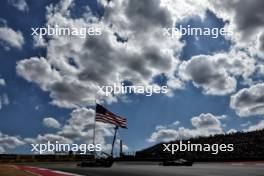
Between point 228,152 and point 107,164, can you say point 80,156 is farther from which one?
point 107,164

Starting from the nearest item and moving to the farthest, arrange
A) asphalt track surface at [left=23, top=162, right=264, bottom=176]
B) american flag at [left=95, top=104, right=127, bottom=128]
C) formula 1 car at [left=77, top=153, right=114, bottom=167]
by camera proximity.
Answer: asphalt track surface at [left=23, top=162, right=264, bottom=176]
formula 1 car at [left=77, top=153, right=114, bottom=167]
american flag at [left=95, top=104, right=127, bottom=128]

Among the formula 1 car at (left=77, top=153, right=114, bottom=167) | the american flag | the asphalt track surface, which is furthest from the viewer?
the american flag

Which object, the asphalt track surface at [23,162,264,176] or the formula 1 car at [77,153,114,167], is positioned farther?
the formula 1 car at [77,153,114,167]

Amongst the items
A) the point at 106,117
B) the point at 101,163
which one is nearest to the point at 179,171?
the point at 101,163

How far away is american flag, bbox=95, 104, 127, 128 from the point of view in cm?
3947

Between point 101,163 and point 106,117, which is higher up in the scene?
point 106,117

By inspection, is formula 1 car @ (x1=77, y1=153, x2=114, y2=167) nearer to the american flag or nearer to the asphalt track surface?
the asphalt track surface

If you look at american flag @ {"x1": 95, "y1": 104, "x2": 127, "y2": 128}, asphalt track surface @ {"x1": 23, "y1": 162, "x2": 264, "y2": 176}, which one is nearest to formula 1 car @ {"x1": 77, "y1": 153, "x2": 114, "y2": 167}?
asphalt track surface @ {"x1": 23, "y1": 162, "x2": 264, "y2": 176}

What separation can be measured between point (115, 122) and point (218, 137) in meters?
22.8

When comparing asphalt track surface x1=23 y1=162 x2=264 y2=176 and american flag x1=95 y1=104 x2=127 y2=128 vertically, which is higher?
american flag x1=95 y1=104 x2=127 y2=128

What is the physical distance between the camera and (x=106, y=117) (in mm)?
39844

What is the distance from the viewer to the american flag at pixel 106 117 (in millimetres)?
39469

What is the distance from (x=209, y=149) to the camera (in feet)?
173

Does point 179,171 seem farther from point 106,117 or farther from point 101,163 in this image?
point 106,117
